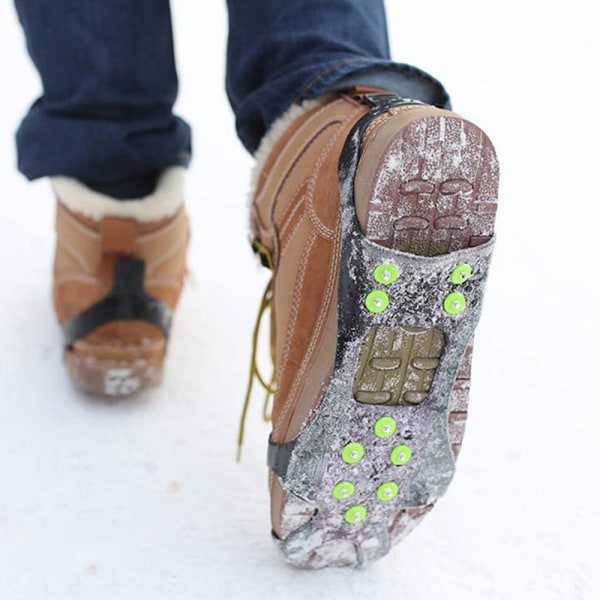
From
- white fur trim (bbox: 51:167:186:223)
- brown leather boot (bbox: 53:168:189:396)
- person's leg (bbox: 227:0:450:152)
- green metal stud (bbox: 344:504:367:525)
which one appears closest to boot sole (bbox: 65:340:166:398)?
brown leather boot (bbox: 53:168:189:396)

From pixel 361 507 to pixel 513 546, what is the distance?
20 centimetres

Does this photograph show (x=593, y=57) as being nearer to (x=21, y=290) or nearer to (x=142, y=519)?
(x=21, y=290)

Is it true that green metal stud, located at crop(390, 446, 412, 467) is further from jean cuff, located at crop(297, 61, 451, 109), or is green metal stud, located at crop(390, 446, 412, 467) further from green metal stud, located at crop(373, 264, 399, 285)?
jean cuff, located at crop(297, 61, 451, 109)

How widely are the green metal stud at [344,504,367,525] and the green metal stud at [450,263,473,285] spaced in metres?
0.19

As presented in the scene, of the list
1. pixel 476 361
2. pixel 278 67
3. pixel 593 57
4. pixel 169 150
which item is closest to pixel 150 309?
pixel 169 150

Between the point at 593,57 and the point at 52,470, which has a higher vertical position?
the point at 593,57

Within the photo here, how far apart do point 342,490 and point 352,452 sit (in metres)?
0.03

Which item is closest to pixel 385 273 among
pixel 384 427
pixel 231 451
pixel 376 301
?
pixel 376 301

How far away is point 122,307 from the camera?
2.99 ft

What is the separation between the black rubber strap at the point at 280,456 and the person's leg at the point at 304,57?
0.31 metres

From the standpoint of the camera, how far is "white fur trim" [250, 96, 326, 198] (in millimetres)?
732

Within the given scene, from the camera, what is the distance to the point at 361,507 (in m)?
0.62

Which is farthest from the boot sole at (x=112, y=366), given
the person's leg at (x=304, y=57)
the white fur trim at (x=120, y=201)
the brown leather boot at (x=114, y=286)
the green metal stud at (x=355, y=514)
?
the green metal stud at (x=355, y=514)

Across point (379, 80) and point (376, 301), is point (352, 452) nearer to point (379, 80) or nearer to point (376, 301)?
point (376, 301)
